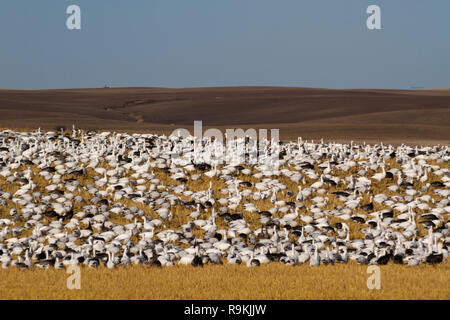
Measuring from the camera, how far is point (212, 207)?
24.2 meters

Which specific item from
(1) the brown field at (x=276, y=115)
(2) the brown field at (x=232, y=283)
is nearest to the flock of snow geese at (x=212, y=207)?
(2) the brown field at (x=232, y=283)

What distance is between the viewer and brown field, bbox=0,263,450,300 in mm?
13562

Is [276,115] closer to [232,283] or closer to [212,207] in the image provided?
[212,207]

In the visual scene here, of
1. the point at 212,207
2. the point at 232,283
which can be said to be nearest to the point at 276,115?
the point at 212,207

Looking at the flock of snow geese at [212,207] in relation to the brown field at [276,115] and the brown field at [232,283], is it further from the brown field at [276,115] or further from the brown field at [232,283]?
the brown field at [276,115]

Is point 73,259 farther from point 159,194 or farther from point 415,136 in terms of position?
point 415,136

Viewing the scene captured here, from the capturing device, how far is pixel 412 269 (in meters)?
16.6

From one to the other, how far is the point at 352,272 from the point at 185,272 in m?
3.90

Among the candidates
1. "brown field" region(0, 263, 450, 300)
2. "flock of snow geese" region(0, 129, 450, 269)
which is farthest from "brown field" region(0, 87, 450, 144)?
"brown field" region(0, 263, 450, 300)

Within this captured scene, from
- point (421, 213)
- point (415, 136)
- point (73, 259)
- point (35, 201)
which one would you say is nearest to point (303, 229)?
point (421, 213)

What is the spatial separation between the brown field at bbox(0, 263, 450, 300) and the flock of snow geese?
91cm

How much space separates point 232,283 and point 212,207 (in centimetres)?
956

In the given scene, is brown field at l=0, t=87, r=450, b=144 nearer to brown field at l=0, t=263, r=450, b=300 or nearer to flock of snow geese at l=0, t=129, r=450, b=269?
flock of snow geese at l=0, t=129, r=450, b=269
